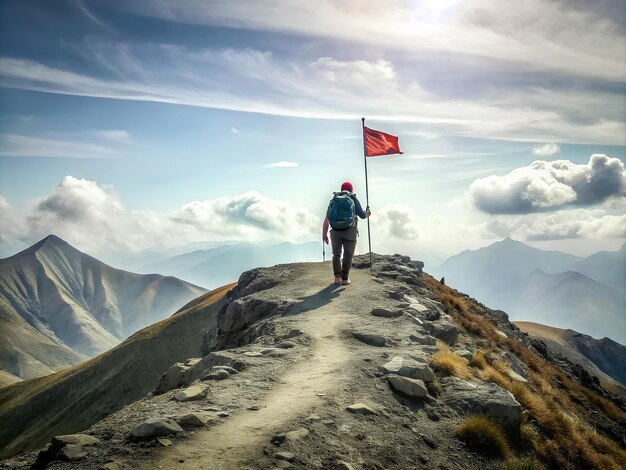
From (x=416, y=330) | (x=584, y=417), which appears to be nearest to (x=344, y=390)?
(x=416, y=330)

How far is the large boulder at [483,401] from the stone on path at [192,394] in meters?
5.25

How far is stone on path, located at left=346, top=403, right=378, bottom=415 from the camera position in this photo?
8.20 m

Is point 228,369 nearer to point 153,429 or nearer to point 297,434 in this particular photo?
point 153,429

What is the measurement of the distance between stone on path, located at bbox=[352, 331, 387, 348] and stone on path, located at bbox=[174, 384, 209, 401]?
18.3ft

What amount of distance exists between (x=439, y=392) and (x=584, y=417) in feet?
41.3

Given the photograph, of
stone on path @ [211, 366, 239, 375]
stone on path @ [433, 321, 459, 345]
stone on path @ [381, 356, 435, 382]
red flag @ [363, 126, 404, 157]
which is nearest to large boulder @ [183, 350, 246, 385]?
stone on path @ [211, 366, 239, 375]

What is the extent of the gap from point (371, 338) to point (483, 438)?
4941 millimetres

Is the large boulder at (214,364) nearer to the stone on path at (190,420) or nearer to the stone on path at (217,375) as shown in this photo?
the stone on path at (217,375)

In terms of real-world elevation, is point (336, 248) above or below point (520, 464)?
above

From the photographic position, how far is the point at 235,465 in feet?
20.0

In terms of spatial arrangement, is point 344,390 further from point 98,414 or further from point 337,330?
point 98,414

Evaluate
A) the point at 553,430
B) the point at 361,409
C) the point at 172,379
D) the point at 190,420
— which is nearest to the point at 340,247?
the point at 172,379

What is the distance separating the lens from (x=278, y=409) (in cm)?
800

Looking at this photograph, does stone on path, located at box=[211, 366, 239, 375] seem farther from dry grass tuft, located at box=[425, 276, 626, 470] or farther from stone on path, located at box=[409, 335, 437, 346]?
stone on path, located at box=[409, 335, 437, 346]
